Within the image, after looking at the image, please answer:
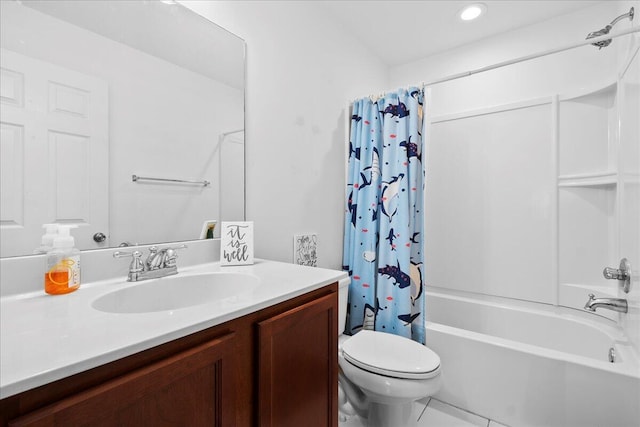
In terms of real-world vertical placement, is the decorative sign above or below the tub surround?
above

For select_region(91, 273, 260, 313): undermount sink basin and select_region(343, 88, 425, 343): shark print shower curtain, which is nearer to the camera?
select_region(91, 273, 260, 313): undermount sink basin

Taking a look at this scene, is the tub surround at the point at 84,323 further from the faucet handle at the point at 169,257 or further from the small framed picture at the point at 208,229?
the small framed picture at the point at 208,229

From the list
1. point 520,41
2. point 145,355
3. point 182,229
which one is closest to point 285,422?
point 145,355

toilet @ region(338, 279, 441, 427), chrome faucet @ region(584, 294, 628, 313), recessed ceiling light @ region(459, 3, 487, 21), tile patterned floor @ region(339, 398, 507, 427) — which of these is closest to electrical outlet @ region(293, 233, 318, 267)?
toilet @ region(338, 279, 441, 427)

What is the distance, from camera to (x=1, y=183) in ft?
2.68

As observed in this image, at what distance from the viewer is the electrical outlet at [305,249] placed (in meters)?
1.65

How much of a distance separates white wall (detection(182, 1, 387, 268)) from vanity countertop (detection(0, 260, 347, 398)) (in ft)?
2.28

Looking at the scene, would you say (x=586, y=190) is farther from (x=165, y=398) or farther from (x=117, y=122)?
(x=117, y=122)

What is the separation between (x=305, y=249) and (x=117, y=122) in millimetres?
1040

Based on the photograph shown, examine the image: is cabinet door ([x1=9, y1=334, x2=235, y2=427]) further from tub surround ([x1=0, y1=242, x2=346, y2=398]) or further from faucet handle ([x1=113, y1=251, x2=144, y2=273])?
faucet handle ([x1=113, y1=251, x2=144, y2=273])

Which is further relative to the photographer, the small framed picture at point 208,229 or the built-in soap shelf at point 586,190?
the built-in soap shelf at point 586,190

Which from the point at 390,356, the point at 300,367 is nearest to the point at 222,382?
the point at 300,367

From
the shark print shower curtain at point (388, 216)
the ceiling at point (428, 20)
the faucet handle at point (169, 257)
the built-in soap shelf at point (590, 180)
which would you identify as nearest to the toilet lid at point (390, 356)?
the shark print shower curtain at point (388, 216)

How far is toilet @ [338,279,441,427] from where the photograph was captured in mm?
1232
